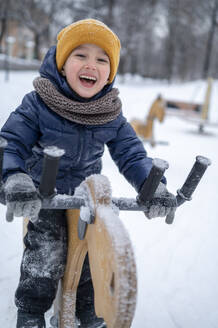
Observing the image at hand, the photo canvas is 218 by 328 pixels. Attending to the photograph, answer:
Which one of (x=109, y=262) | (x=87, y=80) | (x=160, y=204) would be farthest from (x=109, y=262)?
(x=87, y=80)

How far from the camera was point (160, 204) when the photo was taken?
1.30 m

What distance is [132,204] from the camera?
4.08 ft

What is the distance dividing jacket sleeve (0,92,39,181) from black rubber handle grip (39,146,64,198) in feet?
0.85

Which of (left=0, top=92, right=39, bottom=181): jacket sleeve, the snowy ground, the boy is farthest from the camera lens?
the snowy ground

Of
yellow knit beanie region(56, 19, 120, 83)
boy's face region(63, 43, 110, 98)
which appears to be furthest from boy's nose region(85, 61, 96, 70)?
yellow knit beanie region(56, 19, 120, 83)

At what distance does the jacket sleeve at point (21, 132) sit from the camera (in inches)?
52.3

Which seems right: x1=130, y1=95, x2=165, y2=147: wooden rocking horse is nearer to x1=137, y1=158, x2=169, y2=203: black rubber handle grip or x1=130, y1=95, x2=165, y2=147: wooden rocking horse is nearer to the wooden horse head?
x1=137, y1=158, x2=169, y2=203: black rubber handle grip

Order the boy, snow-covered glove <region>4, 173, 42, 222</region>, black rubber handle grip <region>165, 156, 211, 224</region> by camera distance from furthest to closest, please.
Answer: the boy < black rubber handle grip <region>165, 156, 211, 224</region> < snow-covered glove <region>4, 173, 42, 222</region>

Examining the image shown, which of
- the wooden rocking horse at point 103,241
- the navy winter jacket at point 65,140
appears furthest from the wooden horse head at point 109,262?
the navy winter jacket at point 65,140

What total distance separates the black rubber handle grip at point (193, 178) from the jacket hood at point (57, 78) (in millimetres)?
668

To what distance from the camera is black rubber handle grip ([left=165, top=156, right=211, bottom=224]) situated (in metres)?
1.19

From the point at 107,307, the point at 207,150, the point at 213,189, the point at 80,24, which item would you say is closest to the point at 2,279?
the point at 107,307

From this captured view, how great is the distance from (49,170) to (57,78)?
2.59ft

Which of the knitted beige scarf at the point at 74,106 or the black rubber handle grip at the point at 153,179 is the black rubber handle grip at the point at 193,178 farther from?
the knitted beige scarf at the point at 74,106
